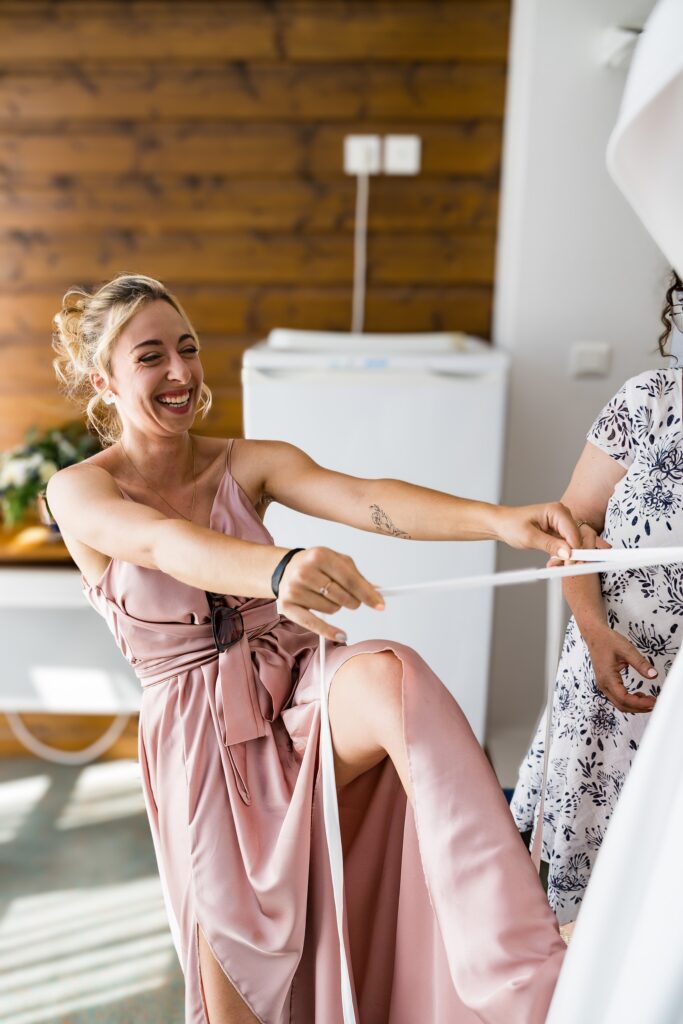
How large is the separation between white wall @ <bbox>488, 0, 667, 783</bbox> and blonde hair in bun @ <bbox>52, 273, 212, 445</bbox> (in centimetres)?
61

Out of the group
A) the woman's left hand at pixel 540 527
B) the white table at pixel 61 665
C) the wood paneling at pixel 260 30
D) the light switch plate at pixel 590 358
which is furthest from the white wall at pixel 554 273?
the white table at pixel 61 665

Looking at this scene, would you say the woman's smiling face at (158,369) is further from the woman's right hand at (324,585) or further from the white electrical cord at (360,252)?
the white electrical cord at (360,252)

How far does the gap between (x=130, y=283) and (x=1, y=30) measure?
1.49m

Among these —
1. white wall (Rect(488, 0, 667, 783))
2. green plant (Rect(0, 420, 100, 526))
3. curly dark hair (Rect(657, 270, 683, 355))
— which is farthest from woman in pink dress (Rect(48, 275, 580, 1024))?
green plant (Rect(0, 420, 100, 526))

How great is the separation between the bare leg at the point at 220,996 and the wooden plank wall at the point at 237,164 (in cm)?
142

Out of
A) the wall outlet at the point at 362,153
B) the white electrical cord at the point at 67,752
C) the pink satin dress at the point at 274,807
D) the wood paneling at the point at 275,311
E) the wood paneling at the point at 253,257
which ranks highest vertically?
the wall outlet at the point at 362,153

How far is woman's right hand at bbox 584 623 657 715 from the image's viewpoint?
3.48ft

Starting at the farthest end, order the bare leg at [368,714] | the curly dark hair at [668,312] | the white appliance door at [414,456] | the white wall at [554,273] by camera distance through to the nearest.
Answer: the white appliance door at [414,456] → the white wall at [554,273] → the curly dark hair at [668,312] → the bare leg at [368,714]

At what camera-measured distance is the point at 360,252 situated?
7.25 ft

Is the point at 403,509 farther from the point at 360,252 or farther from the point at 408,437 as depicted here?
the point at 360,252

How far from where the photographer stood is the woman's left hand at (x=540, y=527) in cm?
93

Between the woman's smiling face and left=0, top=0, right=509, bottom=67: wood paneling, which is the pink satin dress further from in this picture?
left=0, top=0, right=509, bottom=67: wood paneling

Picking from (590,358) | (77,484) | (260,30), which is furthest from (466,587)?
(260,30)

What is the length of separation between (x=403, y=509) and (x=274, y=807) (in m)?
0.38
